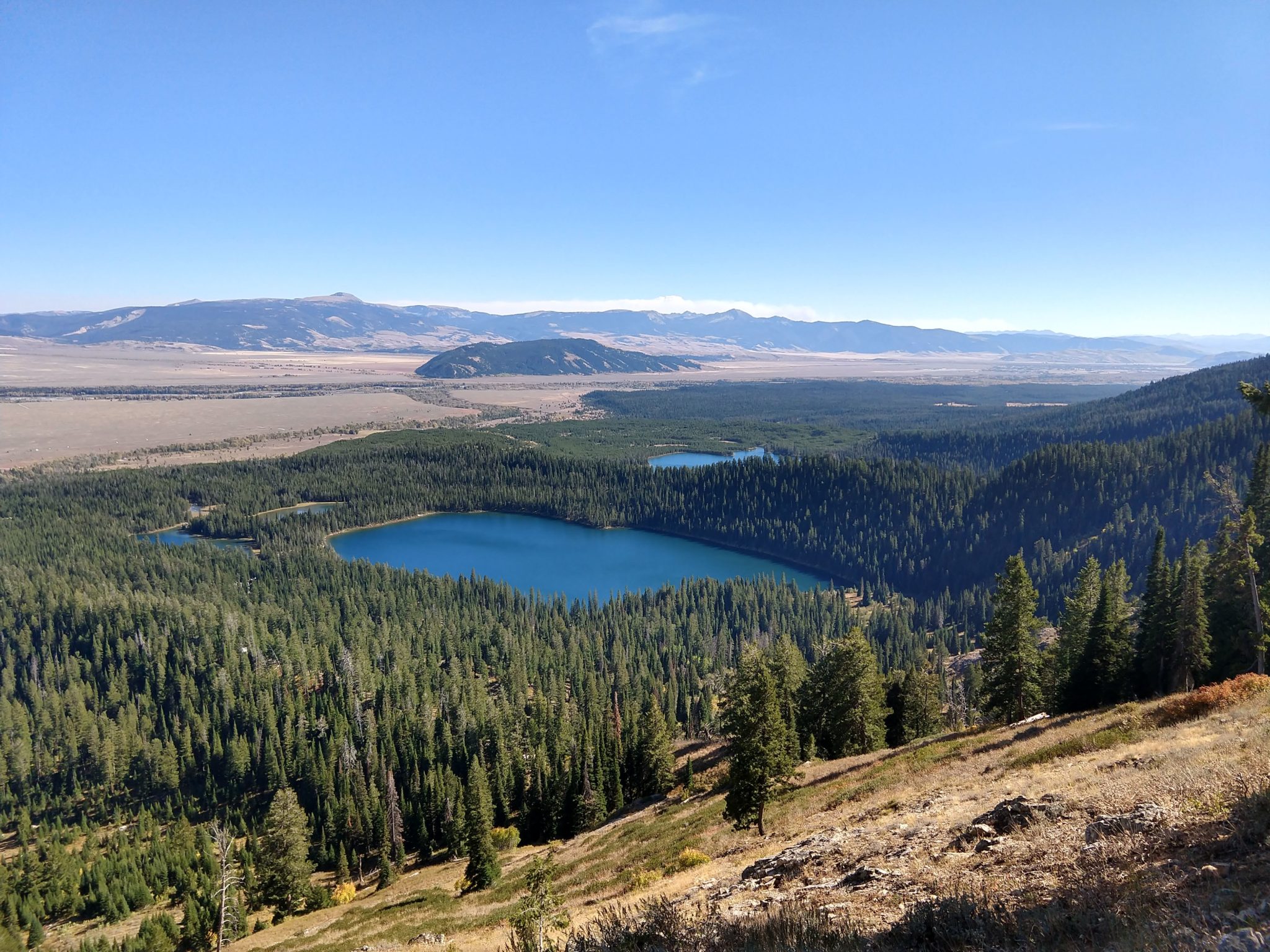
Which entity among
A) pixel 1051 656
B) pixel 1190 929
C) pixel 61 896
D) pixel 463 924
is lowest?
pixel 61 896

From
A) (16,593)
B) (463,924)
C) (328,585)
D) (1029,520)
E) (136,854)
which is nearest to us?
(463,924)

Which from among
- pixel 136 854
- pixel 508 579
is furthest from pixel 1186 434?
pixel 136 854

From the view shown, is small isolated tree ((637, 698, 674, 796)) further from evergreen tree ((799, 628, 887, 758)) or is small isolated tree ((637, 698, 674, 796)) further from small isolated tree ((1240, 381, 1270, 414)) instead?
small isolated tree ((1240, 381, 1270, 414))

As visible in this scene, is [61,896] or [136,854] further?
[136,854]

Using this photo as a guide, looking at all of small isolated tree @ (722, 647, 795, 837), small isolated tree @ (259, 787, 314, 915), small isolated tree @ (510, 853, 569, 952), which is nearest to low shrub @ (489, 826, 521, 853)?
small isolated tree @ (259, 787, 314, 915)

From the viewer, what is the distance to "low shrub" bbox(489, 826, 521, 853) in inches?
2534

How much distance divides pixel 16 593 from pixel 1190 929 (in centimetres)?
18082

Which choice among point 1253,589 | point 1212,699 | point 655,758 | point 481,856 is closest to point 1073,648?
point 1253,589

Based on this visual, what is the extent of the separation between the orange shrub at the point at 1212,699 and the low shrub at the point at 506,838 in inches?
2166

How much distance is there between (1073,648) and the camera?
58281 millimetres

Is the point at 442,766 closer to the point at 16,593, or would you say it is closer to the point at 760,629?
the point at 760,629

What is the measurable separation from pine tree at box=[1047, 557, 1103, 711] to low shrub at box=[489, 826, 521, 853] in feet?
164

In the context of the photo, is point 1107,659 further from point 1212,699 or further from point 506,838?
point 506,838

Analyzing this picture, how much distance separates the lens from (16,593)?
437 ft
